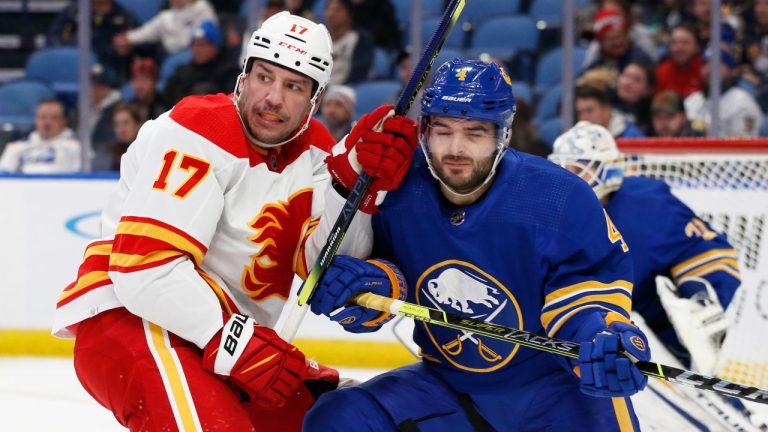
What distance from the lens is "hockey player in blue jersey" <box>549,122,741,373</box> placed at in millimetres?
3596

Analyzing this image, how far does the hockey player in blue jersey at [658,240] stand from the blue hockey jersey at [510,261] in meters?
1.07

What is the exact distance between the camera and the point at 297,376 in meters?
2.58

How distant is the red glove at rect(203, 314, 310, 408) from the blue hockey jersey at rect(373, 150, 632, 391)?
31 cm

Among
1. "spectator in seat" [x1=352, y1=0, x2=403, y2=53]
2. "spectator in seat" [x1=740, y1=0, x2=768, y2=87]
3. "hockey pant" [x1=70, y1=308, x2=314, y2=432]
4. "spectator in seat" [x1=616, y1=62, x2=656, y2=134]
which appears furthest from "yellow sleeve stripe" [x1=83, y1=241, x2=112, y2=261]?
"spectator in seat" [x1=740, y1=0, x2=768, y2=87]

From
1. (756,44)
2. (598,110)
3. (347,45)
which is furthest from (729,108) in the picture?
(347,45)

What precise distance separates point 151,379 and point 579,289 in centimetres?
90

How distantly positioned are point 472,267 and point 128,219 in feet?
2.36

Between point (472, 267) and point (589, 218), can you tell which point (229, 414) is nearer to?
point (472, 267)

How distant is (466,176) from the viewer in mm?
2484

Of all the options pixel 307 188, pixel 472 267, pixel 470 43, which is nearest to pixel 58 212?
pixel 470 43

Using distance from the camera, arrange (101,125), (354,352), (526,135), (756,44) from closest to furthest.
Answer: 1. (354,352)
2. (526,135)
3. (756,44)
4. (101,125)

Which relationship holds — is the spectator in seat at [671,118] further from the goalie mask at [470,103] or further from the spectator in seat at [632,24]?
the goalie mask at [470,103]

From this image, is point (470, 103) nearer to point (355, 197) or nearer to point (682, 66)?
point (355, 197)

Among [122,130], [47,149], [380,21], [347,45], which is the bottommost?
[47,149]
